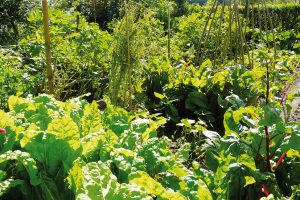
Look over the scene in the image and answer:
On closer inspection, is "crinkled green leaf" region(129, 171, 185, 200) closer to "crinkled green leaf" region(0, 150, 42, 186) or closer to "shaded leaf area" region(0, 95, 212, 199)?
"shaded leaf area" region(0, 95, 212, 199)

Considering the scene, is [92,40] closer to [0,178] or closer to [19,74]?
[19,74]

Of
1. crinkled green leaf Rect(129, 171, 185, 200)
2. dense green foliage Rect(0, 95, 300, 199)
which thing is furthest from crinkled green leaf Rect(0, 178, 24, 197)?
crinkled green leaf Rect(129, 171, 185, 200)

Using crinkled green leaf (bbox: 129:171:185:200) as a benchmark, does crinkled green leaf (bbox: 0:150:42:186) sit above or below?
above

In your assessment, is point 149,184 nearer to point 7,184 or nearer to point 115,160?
point 115,160

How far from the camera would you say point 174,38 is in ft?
25.4

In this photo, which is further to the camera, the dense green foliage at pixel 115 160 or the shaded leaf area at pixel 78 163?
the dense green foliage at pixel 115 160

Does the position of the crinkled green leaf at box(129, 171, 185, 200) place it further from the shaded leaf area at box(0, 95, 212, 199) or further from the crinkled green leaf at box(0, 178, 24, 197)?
the crinkled green leaf at box(0, 178, 24, 197)

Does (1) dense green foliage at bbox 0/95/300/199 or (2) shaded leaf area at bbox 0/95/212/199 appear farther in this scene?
(1) dense green foliage at bbox 0/95/300/199

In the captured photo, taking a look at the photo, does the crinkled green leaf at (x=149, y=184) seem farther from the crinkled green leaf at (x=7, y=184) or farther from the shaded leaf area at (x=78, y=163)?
the crinkled green leaf at (x=7, y=184)

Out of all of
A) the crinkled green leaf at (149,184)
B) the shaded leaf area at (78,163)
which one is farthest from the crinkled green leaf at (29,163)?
the crinkled green leaf at (149,184)

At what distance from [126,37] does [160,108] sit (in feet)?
3.78

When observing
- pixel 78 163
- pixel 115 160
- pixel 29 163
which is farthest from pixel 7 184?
pixel 115 160

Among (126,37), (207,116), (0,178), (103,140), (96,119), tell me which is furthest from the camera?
(207,116)

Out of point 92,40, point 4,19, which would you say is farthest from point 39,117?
point 4,19
